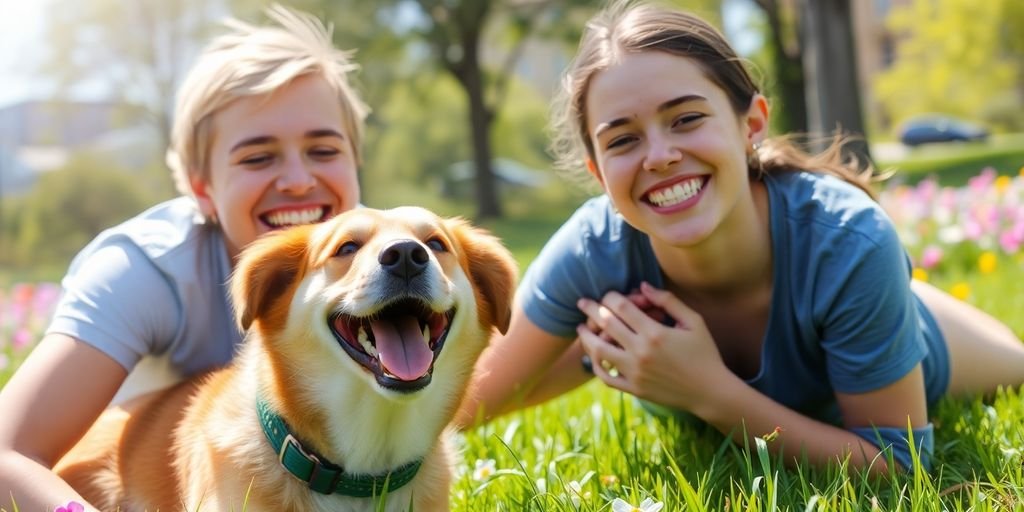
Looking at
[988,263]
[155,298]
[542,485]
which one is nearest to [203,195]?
[155,298]

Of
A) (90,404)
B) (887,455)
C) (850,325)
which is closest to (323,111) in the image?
(90,404)

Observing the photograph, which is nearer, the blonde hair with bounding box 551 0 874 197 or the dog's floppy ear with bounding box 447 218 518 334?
the dog's floppy ear with bounding box 447 218 518 334

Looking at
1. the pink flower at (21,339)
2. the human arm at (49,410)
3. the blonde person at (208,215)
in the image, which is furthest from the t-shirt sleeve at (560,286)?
the pink flower at (21,339)

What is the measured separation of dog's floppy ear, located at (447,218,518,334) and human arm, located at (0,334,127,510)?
112 cm

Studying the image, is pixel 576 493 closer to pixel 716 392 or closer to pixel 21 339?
pixel 716 392

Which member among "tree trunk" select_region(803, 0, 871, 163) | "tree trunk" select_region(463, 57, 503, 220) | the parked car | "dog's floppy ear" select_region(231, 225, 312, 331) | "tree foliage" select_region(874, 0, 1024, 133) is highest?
"dog's floppy ear" select_region(231, 225, 312, 331)

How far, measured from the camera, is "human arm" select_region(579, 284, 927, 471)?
3.01 metres

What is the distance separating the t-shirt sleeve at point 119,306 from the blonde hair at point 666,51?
1501mm

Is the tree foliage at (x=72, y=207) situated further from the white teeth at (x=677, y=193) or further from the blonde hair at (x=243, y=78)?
the white teeth at (x=677, y=193)

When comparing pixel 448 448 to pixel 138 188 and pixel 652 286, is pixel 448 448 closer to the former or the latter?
pixel 652 286

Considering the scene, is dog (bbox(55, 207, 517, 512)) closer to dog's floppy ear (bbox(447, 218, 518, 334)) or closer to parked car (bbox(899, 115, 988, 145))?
dog's floppy ear (bbox(447, 218, 518, 334))

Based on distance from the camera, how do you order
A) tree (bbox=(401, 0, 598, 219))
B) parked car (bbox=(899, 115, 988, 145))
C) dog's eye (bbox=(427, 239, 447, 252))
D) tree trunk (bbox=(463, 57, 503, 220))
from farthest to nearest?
parked car (bbox=(899, 115, 988, 145))
tree trunk (bbox=(463, 57, 503, 220))
tree (bbox=(401, 0, 598, 219))
dog's eye (bbox=(427, 239, 447, 252))

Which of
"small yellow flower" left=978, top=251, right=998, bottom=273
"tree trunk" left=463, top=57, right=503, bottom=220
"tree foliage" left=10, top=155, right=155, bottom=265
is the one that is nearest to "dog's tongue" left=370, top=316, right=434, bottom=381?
"small yellow flower" left=978, top=251, right=998, bottom=273

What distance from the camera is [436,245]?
271cm
